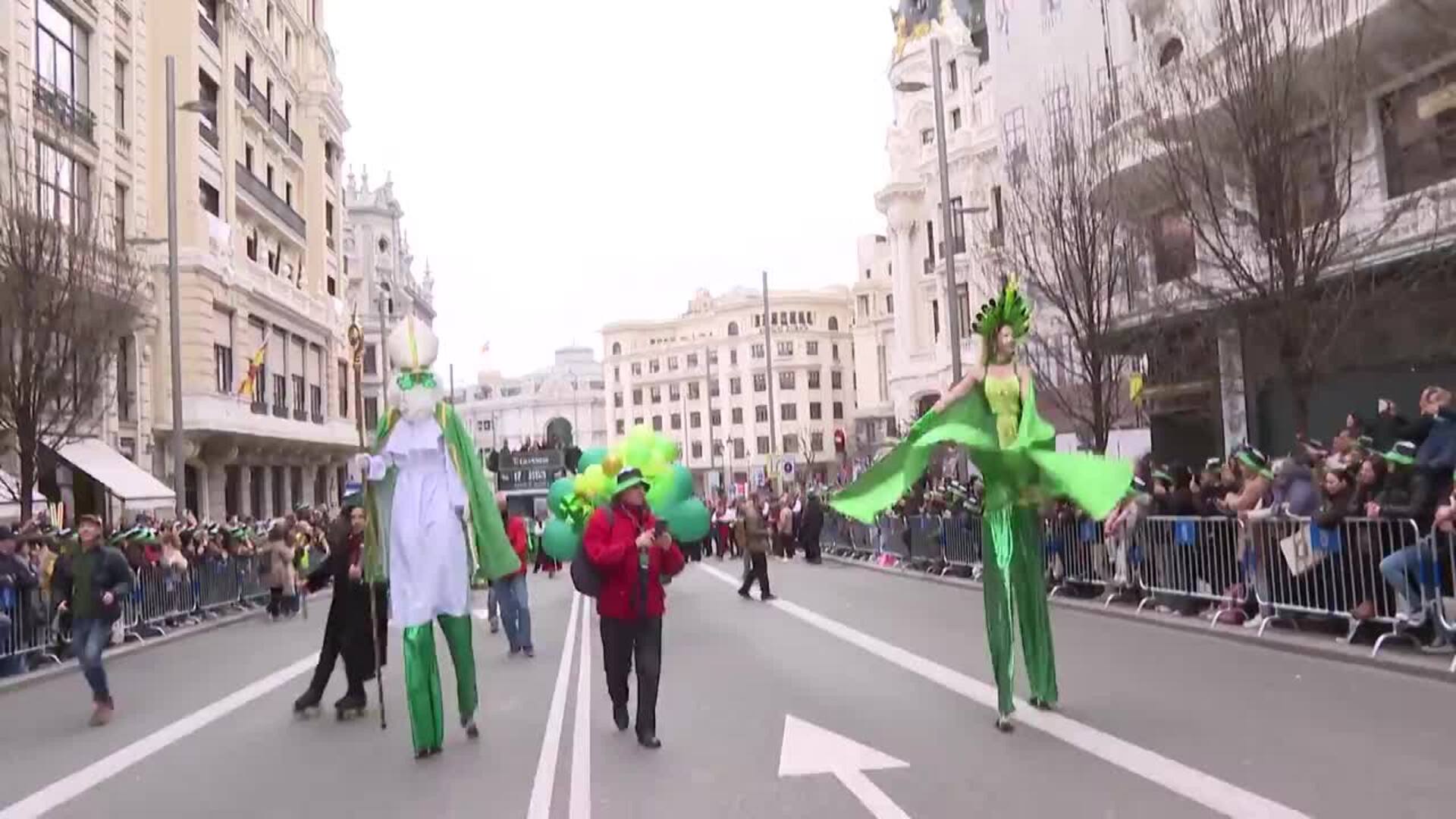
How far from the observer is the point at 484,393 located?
14688 centimetres

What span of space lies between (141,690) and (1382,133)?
17.6 m

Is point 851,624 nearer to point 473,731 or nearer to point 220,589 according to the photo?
point 473,731

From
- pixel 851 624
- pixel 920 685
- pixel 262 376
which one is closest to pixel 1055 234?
pixel 851 624

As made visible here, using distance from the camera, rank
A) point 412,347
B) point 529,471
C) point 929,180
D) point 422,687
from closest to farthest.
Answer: point 422,687 → point 412,347 → point 529,471 → point 929,180

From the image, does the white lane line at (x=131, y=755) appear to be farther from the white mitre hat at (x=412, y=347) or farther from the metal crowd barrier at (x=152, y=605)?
the white mitre hat at (x=412, y=347)

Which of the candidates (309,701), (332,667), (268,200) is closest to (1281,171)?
(332,667)

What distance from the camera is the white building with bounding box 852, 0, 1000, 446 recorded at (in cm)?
4981

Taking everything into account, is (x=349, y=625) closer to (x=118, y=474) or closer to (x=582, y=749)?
(x=582, y=749)

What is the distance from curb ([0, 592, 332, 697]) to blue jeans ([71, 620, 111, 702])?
332 centimetres

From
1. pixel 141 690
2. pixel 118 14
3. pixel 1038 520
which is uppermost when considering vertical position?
pixel 118 14

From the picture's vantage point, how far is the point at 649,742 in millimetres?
7941

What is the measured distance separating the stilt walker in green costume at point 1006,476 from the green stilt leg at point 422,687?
280 cm

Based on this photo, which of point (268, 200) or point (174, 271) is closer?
point (174, 271)

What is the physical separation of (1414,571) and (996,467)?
440 centimetres
